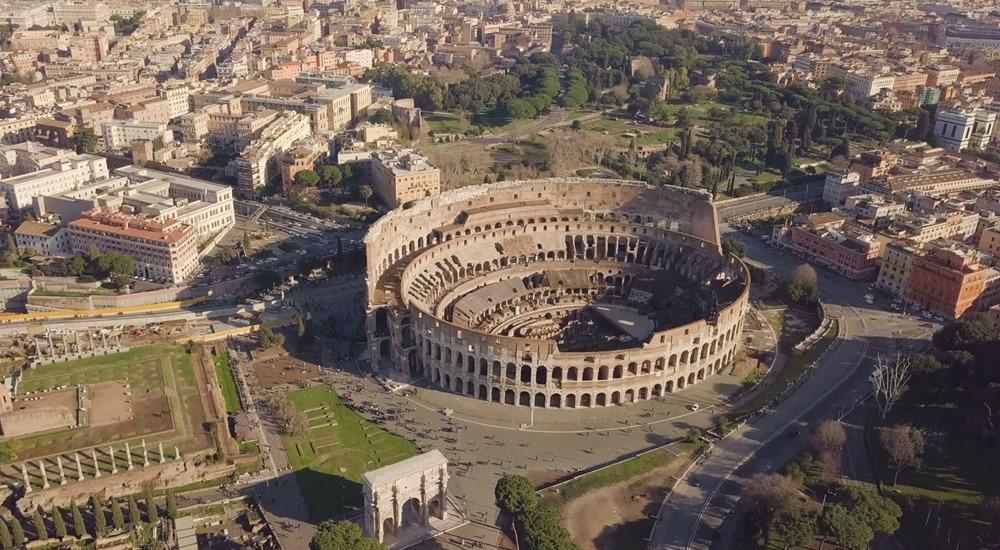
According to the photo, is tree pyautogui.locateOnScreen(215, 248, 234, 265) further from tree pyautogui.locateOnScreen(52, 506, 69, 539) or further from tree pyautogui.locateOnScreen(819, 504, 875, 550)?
tree pyautogui.locateOnScreen(819, 504, 875, 550)

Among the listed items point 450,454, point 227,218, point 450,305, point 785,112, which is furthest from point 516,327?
point 785,112

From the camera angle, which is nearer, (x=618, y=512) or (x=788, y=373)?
(x=618, y=512)

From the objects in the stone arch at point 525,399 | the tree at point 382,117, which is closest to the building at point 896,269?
the stone arch at point 525,399

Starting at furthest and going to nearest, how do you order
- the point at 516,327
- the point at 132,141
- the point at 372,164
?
the point at 132,141 → the point at 372,164 → the point at 516,327

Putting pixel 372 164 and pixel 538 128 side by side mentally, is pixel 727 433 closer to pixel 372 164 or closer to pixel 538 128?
pixel 372 164

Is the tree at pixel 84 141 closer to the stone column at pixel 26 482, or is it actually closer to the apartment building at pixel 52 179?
the apartment building at pixel 52 179

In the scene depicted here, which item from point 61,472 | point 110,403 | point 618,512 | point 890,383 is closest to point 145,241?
point 110,403

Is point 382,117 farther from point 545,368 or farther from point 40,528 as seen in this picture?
point 40,528

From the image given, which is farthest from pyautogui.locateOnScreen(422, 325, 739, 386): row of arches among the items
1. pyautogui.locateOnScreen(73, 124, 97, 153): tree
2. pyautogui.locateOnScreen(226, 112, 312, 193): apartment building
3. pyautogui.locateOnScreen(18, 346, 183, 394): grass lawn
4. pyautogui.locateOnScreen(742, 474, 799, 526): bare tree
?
pyautogui.locateOnScreen(73, 124, 97, 153): tree
